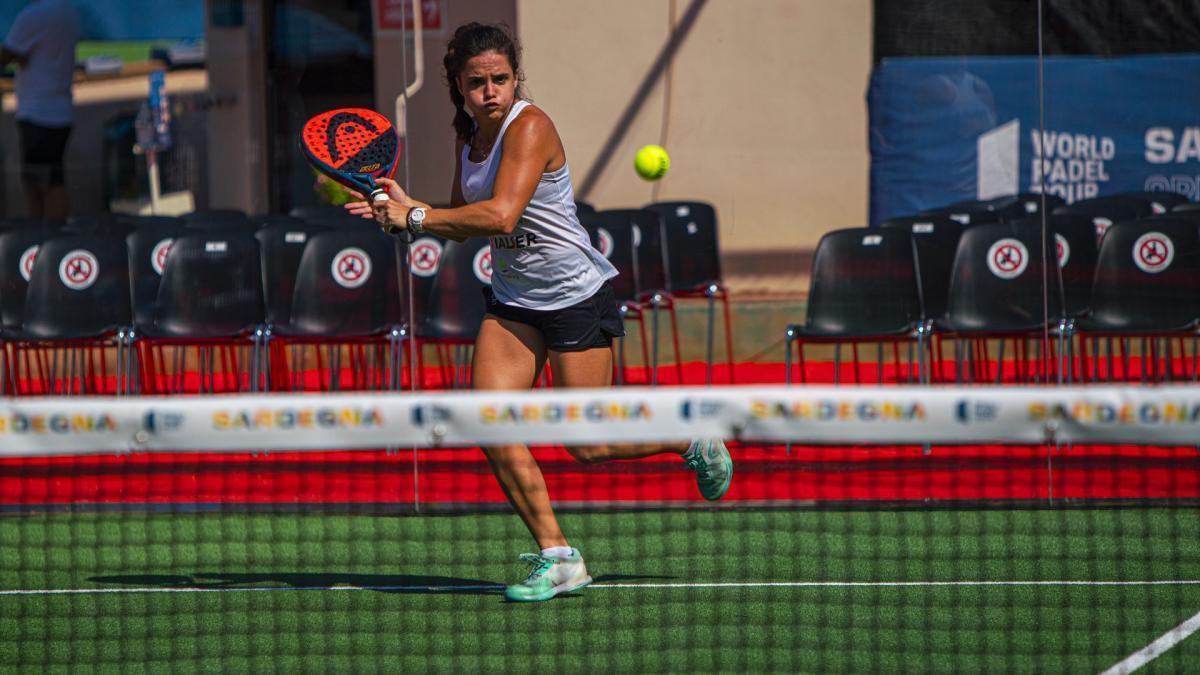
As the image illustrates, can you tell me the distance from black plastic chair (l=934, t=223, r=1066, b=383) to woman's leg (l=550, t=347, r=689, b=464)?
3.66 m

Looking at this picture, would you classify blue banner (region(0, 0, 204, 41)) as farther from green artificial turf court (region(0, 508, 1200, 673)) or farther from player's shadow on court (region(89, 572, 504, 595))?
player's shadow on court (region(89, 572, 504, 595))

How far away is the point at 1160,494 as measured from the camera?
7449 millimetres

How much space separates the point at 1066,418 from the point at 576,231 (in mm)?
2362

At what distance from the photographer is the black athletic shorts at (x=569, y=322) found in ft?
17.8

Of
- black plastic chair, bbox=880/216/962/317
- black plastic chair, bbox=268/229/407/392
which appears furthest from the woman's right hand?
black plastic chair, bbox=880/216/962/317

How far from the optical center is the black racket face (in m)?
5.22

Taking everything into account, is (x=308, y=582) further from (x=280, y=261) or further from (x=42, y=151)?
(x=42, y=151)

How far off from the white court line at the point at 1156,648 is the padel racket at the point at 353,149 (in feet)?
8.71

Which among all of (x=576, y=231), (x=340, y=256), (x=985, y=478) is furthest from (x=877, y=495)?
(x=340, y=256)

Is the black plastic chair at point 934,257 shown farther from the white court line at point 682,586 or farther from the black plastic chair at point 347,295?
the white court line at point 682,586

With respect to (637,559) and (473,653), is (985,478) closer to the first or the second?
(637,559)

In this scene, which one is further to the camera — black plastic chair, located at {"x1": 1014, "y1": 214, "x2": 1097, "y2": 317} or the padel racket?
black plastic chair, located at {"x1": 1014, "y1": 214, "x2": 1097, "y2": 317}

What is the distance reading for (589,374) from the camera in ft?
17.9

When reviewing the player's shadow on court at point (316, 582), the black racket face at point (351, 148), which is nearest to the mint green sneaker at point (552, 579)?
the player's shadow on court at point (316, 582)
